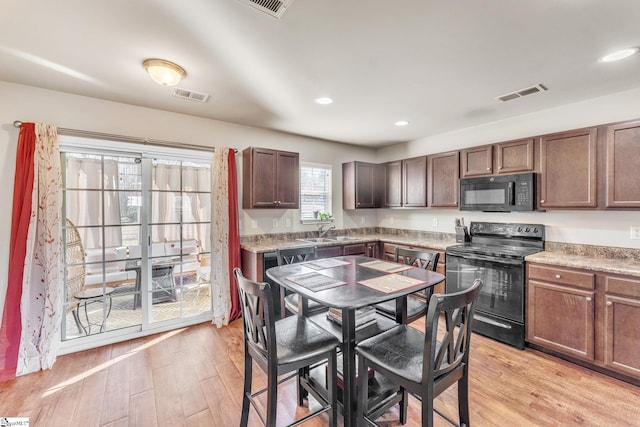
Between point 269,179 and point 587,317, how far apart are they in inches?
138

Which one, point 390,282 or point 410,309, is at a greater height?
point 390,282

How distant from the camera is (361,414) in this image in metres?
1.56

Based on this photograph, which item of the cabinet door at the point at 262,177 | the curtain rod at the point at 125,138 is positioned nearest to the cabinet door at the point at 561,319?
the cabinet door at the point at 262,177

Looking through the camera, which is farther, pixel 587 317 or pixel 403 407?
pixel 587 317

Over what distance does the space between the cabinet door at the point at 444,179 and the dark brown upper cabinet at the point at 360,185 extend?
3.20 ft

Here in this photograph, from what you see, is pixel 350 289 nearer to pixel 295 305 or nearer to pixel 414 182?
pixel 295 305

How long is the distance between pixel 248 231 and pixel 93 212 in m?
1.68

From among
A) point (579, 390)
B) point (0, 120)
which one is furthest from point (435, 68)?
point (0, 120)

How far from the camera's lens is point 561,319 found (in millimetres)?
2543

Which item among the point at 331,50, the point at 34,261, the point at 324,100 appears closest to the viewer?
the point at 331,50

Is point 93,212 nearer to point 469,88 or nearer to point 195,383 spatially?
point 195,383

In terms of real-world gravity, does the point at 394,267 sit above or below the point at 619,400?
above

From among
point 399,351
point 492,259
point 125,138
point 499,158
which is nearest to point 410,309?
point 399,351

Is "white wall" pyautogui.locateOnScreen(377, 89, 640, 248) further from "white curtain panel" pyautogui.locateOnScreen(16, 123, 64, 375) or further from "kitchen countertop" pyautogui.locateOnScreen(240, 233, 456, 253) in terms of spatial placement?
"white curtain panel" pyautogui.locateOnScreen(16, 123, 64, 375)
